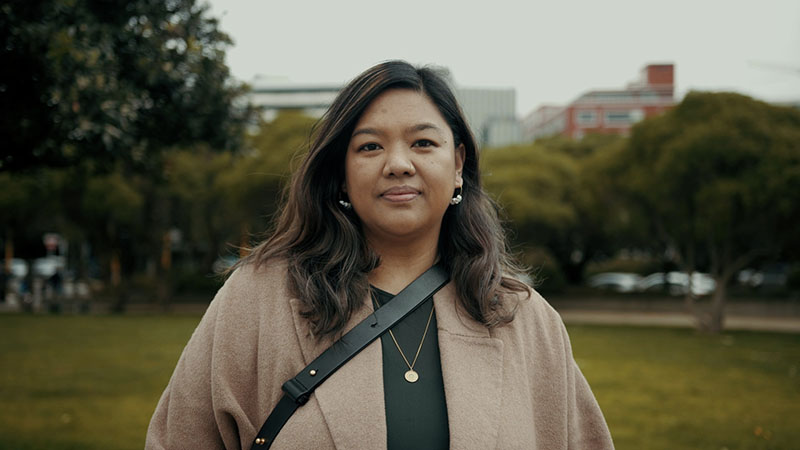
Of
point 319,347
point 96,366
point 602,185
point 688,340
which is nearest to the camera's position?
point 319,347

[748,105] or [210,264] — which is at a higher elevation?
[748,105]

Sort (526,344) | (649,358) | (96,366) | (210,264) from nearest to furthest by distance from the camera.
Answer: (526,344) < (96,366) < (649,358) < (210,264)

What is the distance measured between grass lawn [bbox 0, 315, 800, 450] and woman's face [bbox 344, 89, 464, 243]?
19.0ft

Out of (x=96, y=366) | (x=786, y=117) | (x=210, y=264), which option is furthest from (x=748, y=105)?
(x=210, y=264)

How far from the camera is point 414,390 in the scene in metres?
2.06

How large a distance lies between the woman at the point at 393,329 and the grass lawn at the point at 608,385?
5.54 m

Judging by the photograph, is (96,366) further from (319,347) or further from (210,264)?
(210,264)

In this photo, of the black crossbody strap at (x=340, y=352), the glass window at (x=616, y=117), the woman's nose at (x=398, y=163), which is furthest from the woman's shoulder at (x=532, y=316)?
the glass window at (x=616, y=117)

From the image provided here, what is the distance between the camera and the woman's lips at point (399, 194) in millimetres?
2127

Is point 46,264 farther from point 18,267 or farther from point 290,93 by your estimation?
point 290,93

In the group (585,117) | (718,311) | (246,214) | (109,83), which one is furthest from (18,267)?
(585,117)

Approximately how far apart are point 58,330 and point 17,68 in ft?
48.1

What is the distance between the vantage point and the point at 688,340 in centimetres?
1734

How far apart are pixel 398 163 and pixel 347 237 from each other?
307 mm
